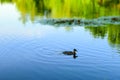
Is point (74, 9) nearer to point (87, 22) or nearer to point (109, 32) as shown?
point (87, 22)

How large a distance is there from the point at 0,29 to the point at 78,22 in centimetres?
980

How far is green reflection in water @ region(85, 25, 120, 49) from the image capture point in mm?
33375

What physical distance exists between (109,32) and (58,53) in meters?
11.8

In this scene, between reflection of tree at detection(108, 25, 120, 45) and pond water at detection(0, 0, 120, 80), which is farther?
reflection of tree at detection(108, 25, 120, 45)

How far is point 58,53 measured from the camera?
2666 centimetres

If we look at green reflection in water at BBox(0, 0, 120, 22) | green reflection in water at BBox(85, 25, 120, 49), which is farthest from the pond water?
green reflection in water at BBox(0, 0, 120, 22)

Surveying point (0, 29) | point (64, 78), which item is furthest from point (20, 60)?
point (0, 29)

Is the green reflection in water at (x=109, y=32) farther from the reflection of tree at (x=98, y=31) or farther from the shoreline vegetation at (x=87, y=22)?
the shoreline vegetation at (x=87, y=22)

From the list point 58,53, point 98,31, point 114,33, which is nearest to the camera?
point 58,53

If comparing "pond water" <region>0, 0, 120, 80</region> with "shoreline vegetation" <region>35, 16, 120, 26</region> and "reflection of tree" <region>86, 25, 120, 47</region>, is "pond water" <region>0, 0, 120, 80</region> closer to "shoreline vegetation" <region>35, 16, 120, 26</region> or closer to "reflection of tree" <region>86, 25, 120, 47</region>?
"reflection of tree" <region>86, 25, 120, 47</region>

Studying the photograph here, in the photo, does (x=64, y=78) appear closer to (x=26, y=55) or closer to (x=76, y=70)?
(x=76, y=70)

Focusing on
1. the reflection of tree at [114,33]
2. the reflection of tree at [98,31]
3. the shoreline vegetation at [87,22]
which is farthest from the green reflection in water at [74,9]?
the reflection of tree at [98,31]

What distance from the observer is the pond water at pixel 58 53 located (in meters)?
21.6

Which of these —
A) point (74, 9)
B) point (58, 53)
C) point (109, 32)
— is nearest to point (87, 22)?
point (109, 32)
